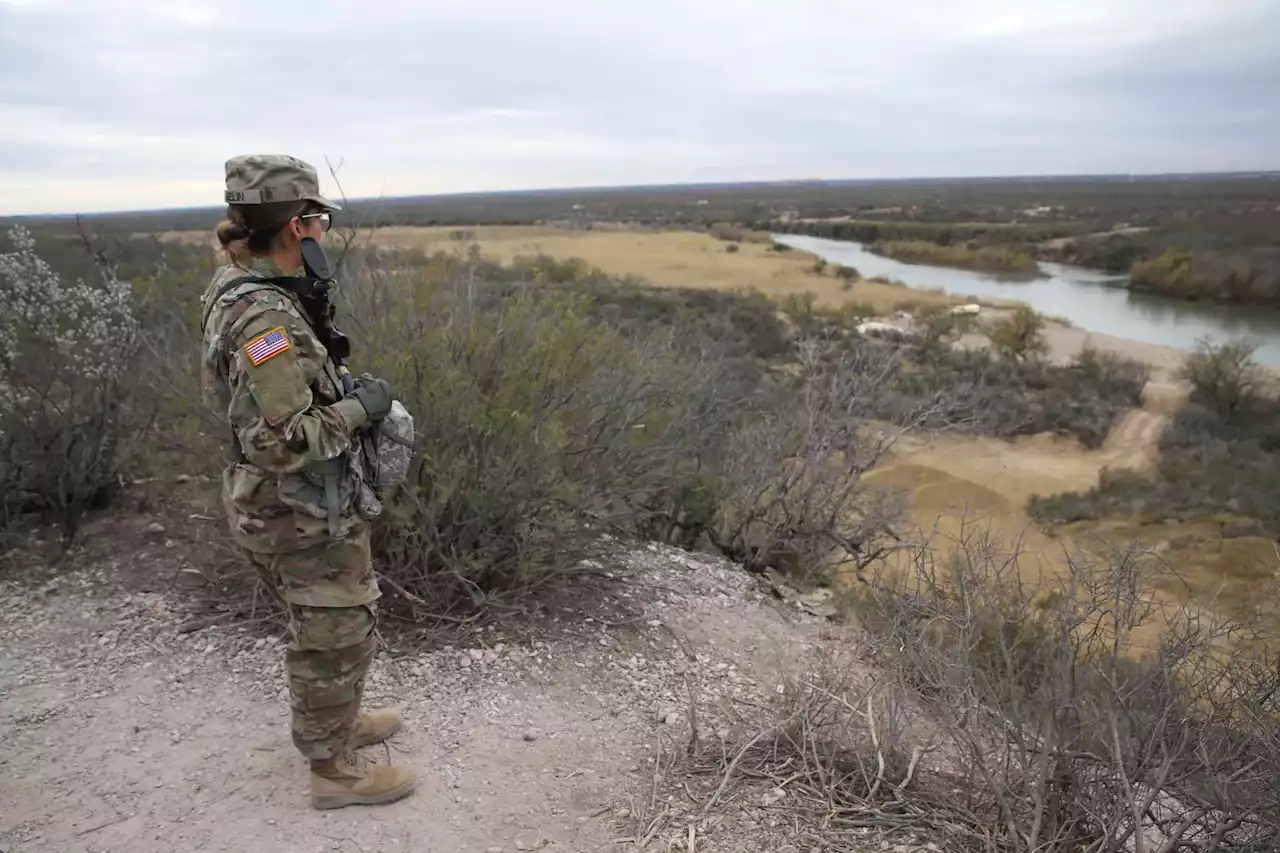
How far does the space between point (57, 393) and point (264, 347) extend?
3.56 m

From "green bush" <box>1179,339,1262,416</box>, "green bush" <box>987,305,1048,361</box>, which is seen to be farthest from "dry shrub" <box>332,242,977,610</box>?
"green bush" <box>987,305,1048,361</box>

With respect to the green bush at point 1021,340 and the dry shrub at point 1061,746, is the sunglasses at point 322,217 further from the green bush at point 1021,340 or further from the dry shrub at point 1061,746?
the green bush at point 1021,340

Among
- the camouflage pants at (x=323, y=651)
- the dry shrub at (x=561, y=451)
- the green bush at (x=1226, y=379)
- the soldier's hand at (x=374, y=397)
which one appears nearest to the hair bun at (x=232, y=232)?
the soldier's hand at (x=374, y=397)

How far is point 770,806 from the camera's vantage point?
290 centimetres

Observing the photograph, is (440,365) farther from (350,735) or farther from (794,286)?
(794,286)

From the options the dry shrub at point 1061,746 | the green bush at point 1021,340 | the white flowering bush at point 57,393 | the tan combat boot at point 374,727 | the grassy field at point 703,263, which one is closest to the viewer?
the dry shrub at point 1061,746

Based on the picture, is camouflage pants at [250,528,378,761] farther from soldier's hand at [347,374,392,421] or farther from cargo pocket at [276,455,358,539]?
soldier's hand at [347,374,392,421]

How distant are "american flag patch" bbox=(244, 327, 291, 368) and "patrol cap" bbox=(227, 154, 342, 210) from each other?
422 millimetres

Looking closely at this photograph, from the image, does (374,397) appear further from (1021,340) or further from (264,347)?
(1021,340)

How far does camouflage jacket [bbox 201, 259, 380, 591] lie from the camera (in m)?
2.33

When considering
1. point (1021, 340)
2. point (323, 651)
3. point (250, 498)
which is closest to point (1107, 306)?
point (1021, 340)

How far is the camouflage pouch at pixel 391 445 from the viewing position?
272 cm

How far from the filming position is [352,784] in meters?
2.79

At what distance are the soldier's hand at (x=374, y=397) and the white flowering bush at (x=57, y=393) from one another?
9.78ft
